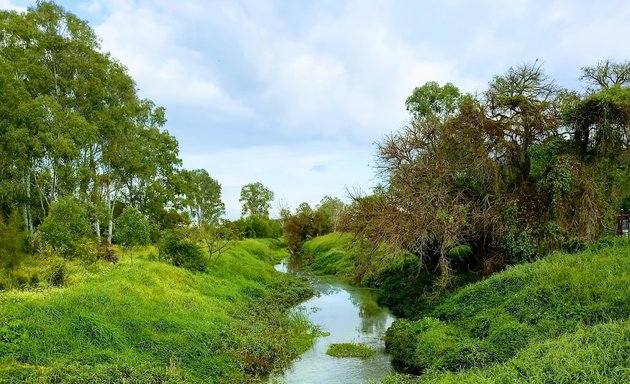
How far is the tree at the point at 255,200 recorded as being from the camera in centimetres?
11131

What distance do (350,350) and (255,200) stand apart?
320 ft

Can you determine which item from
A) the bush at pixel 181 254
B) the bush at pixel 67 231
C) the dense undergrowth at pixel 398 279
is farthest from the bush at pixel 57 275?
the dense undergrowth at pixel 398 279

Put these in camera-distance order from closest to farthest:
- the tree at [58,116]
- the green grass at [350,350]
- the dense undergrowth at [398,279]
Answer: the green grass at [350,350], the dense undergrowth at [398,279], the tree at [58,116]

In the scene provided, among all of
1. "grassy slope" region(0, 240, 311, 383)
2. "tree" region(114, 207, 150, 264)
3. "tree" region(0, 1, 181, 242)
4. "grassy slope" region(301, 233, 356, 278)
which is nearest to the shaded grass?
"grassy slope" region(0, 240, 311, 383)

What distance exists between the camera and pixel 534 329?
1289 centimetres

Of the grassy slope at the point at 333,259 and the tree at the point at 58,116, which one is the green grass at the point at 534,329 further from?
the tree at the point at 58,116

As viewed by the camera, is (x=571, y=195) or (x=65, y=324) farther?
(x=571, y=195)

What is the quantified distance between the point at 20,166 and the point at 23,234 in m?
8.71

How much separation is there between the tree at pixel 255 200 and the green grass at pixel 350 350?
3764 inches

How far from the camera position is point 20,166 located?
26844 millimetres

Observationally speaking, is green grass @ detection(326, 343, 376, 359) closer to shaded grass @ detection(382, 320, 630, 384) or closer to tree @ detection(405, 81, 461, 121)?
shaded grass @ detection(382, 320, 630, 384)

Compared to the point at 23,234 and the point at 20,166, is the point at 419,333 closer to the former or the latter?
the point at 23,234

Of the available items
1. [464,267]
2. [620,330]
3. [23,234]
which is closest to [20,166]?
[23,234]

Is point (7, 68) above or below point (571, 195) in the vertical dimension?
above
